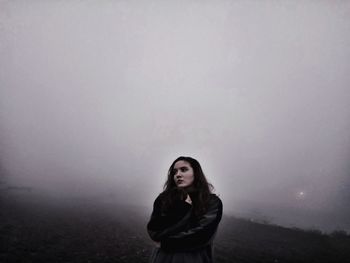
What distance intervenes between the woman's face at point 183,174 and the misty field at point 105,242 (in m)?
6.88

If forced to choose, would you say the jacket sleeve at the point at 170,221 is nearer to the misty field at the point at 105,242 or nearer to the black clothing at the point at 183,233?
the black clothing at the point at 183,233

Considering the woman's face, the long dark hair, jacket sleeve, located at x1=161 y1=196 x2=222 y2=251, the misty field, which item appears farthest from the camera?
the misty field

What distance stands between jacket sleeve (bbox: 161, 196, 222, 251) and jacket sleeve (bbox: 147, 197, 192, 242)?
0.06 meters

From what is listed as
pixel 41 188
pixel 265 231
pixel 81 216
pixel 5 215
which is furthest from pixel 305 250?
pixel 41 188

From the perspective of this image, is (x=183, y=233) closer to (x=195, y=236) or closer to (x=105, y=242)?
(x=195, y=236)

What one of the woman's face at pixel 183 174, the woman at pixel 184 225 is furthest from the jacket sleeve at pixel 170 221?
the woman's face at pixel 183 174

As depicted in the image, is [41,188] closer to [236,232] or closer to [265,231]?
[236,232]

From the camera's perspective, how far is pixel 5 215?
11.9 meters

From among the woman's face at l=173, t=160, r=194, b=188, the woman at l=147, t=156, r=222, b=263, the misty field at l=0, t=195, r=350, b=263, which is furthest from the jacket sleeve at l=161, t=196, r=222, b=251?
the misty field at l=0, t=195, r=350, b=263

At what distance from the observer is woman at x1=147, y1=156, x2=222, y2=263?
2521 mm

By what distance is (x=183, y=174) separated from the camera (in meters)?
3.17

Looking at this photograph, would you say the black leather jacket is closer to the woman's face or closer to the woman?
the woman

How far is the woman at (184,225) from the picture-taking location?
2521 millimetres

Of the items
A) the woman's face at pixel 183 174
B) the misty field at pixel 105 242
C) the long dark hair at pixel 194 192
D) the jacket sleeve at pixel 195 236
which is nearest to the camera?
the jacket sleeve at pixel 195 236
